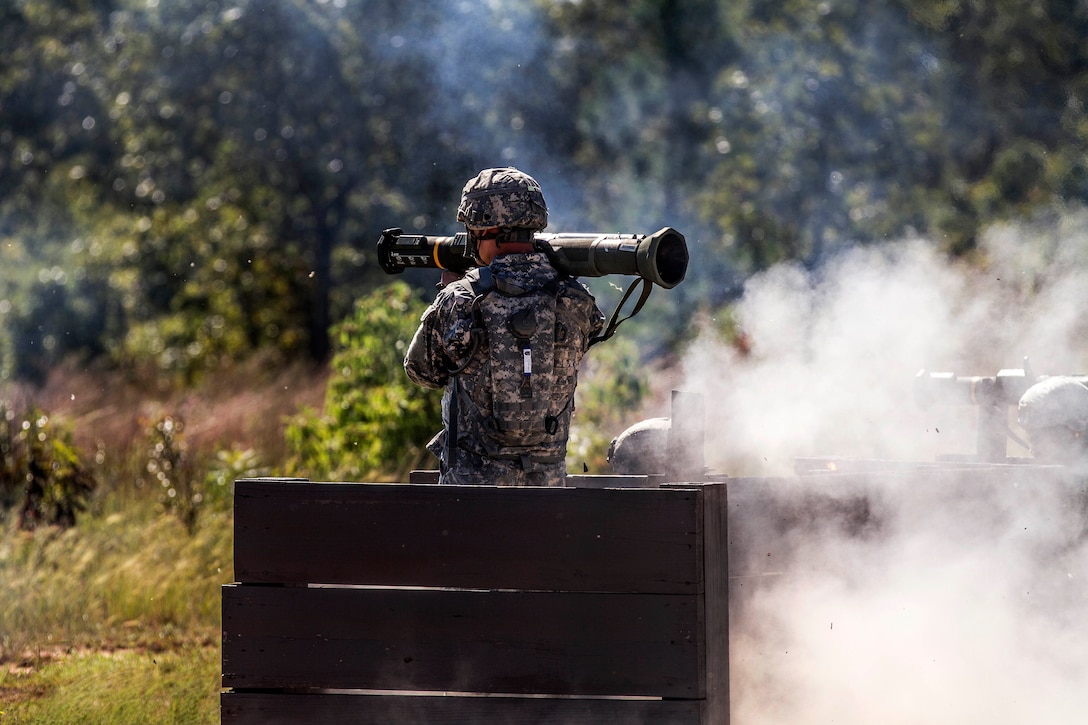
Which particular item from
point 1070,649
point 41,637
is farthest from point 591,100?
point 1070,649

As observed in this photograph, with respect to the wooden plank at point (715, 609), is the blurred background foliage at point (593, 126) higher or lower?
higher

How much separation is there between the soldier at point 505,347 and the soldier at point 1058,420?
269cm

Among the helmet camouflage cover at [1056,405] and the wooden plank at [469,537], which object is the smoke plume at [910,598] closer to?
the helmet camouflage cover at [1056,405]

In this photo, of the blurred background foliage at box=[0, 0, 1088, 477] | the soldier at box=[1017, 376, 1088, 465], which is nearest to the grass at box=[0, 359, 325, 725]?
the soldier at box=[1017, 376, 1088, 465]

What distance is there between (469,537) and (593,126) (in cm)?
1114

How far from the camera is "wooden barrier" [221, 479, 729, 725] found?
3.66 meters

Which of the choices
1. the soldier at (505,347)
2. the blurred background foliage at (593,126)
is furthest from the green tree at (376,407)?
the soldier at (505,347)

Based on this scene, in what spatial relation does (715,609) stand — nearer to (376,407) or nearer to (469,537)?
(469,537)

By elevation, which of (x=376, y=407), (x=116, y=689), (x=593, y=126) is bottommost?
(x=116, y=689)

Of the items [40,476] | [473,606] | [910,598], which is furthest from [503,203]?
[40,476]

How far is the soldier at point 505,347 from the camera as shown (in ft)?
14.7

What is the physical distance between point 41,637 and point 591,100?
8946 mm

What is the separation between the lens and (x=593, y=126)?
1447cm

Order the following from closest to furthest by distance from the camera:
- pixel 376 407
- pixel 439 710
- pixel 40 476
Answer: pixel 439 710 → pixel 40 476 → pixel 376 407
